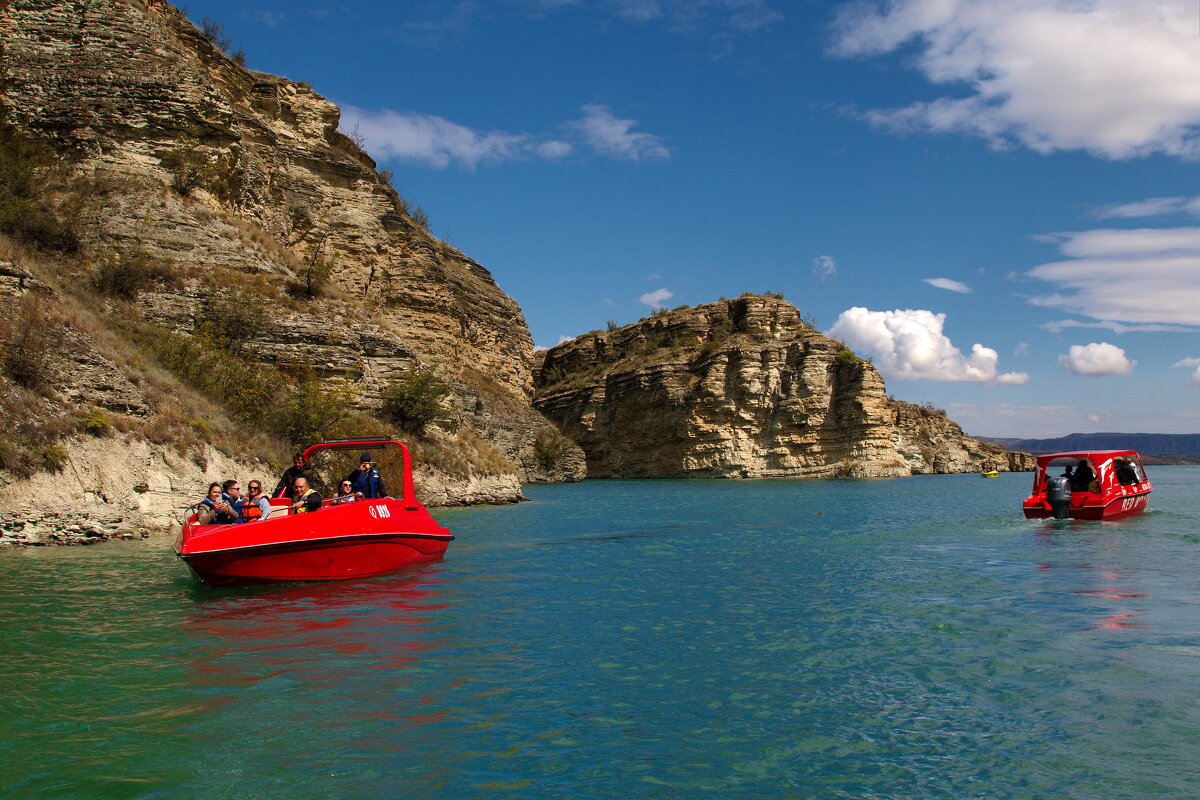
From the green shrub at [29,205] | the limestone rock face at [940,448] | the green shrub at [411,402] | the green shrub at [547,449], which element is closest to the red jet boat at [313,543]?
the green shrub at [411,402]

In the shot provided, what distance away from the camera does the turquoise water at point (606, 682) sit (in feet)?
18.4

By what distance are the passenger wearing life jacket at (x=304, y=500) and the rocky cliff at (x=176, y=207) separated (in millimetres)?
8836

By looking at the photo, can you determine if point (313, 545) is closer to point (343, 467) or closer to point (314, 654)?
point (314, 654)

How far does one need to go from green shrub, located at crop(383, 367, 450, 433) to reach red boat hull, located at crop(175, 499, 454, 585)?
17.6 m

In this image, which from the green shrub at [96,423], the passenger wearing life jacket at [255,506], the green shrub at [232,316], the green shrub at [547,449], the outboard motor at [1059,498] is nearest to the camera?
the passenger wearing life jacket at [255,506]

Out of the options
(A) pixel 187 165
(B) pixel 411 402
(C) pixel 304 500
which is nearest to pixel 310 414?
(B) pixel 411 402

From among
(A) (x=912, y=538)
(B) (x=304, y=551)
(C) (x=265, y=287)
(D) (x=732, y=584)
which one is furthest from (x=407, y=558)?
(C) (x=265, y=287)

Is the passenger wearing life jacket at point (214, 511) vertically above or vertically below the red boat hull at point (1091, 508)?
above

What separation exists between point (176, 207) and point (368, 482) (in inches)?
831

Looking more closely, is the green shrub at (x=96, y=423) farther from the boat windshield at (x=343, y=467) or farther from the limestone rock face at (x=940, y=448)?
the limestone rock face at (x=940, y=448)

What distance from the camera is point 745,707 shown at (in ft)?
23.4

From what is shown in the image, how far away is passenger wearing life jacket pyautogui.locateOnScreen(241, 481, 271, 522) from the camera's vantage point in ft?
44.4

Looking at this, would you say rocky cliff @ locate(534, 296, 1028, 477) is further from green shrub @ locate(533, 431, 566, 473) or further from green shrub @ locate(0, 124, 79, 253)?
green shrub @ locate(0, 124, 79, 253)

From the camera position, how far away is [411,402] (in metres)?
33.2
